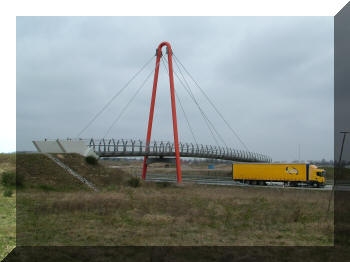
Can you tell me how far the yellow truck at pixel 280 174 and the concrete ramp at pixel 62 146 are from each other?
2124 cm

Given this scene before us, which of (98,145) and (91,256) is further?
(98,145)

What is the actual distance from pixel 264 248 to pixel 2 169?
82.4 ft

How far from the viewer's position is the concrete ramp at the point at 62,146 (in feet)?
125

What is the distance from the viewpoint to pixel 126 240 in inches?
463

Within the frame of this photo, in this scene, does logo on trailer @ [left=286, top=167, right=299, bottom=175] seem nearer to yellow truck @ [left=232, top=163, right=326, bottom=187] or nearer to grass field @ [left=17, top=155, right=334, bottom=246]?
yellow truck @ [left=232, top=163, right=326, bottom=187]

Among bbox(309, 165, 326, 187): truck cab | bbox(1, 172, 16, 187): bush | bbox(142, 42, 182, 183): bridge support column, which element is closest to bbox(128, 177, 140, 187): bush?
bbox(1, 172, 16, 187): bush

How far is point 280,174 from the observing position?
4150cm

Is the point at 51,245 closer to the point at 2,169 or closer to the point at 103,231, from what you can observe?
the point at 103,231

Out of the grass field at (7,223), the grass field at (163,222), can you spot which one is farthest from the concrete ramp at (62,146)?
the grass field at (163,222)

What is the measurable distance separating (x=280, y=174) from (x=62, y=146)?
27.1m

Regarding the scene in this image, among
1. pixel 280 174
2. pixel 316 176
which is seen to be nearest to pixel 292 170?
pixel 280 174

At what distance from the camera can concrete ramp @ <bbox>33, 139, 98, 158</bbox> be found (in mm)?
38156

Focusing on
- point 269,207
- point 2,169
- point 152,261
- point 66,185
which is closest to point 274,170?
point 269,207

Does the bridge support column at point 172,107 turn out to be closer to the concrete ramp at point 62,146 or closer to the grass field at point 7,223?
the concrete ramp at point 62,146
